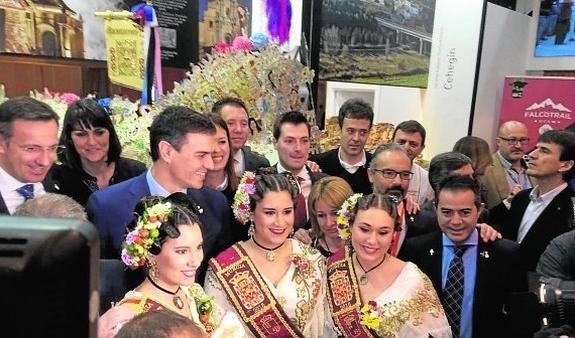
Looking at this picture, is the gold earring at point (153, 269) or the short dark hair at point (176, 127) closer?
the gold earring at point (153, 269)

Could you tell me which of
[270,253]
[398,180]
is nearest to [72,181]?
[270,253]

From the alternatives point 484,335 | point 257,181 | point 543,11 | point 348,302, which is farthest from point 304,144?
point 543,11

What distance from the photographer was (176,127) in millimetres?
1787

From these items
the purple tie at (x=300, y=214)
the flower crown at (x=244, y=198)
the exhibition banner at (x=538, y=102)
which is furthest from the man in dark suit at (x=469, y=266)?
the exhibition banner at (x=538, y=102)

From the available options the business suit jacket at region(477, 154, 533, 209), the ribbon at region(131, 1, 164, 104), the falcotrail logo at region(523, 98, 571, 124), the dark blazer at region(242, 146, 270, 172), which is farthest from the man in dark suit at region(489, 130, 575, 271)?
the falcotrail logo at region(523, 98, 571, 124)

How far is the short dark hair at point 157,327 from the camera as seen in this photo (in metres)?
0.77

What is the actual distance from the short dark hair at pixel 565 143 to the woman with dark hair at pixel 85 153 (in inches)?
82.6

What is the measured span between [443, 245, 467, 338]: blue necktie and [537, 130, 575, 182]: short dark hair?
3.36 ft

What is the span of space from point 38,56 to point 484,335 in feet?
10.5

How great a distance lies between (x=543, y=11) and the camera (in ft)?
20.0

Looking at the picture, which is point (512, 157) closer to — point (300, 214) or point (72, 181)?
point (300, 214)

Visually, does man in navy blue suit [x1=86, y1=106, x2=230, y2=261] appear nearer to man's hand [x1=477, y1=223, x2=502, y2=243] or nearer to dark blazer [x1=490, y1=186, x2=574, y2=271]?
man's hand [x1=477, y1=223, x2=502, y2=243]

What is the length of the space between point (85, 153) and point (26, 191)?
448 mm

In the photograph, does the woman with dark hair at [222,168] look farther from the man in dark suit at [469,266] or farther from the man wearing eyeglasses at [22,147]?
the man in dark suit at [469,266]
